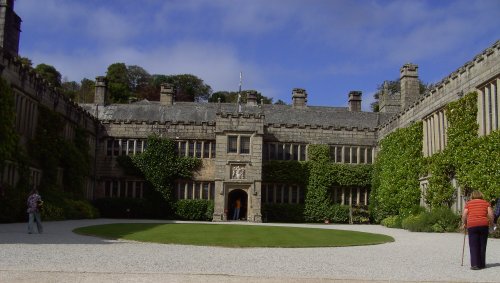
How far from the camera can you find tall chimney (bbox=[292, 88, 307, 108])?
1731 inches

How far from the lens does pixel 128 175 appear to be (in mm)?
36938

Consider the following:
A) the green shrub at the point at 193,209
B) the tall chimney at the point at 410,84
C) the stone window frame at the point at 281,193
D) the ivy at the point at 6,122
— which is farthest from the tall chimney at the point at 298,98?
the ivy at the point at 6,122

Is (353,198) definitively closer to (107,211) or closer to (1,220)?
(107,211)

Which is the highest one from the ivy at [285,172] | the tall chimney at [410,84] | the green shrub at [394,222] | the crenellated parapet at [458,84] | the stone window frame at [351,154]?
→ the tall chimney at [410,84]

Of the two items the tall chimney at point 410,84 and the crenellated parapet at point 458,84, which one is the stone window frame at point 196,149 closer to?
the crenellated parapet at point 458,84

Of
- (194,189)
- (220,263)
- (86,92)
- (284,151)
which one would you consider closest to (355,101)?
(284,151)

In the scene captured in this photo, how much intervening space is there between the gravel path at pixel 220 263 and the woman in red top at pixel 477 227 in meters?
0.26

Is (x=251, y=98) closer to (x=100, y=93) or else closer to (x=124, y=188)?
(x=100, y=93)

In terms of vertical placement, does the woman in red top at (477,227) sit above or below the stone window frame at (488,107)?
below

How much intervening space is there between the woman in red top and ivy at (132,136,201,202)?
2666cm

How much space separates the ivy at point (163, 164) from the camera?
36.1 meters

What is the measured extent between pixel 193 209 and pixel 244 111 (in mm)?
10276

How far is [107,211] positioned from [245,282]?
96.0 ft

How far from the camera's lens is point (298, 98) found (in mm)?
44062
